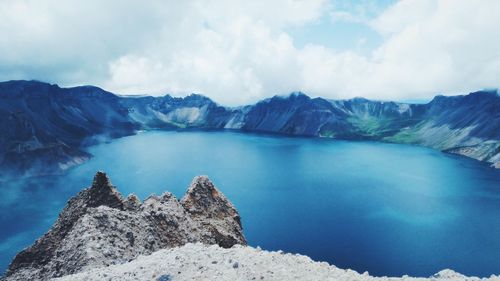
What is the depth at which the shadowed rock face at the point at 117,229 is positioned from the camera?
33312 millimetres

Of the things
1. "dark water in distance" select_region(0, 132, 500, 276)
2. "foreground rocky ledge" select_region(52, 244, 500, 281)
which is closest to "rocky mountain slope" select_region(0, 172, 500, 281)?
"foreground rocky ledge" select_region(52, 244, 500, 281)

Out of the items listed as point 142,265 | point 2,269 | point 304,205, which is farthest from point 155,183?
point 142,265

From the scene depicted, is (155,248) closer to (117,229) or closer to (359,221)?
(117,229)

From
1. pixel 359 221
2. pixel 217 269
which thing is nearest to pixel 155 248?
pixel 217 269

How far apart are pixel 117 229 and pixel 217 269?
14639mm

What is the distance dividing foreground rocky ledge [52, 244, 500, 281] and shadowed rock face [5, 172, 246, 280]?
237 inches

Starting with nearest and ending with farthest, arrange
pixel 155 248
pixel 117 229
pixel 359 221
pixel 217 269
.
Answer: pixel 217 269
pixel 117 229
pixel 155 248
pixel 359 221

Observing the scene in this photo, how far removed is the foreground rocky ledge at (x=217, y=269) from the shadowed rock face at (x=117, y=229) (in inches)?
237

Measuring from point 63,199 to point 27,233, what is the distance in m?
41.7

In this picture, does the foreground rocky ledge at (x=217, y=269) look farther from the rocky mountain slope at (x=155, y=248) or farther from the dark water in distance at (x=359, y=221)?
the dark water in distance at (x=359, y=221)

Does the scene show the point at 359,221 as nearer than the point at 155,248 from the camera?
No

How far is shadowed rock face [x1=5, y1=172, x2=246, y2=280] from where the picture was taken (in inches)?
1312

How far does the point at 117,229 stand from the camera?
119 feet

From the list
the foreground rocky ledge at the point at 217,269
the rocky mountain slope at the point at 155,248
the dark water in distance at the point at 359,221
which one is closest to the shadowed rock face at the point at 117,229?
the rocky mountain slope at the point at 155,248
